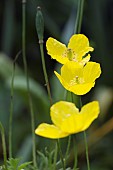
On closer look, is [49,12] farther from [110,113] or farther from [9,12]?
[110,113]

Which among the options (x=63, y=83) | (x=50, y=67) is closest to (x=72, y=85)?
(x=63, y=83)

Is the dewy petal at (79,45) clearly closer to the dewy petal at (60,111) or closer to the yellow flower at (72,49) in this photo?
the yellow flower at (72,49)

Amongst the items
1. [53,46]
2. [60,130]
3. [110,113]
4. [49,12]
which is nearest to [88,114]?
[60,130]

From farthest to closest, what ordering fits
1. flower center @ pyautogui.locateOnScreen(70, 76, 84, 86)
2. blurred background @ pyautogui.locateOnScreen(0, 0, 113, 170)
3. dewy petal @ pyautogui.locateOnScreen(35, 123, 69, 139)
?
blurred background @ pyautogui.locateOnScreen(0, 0, 113, 170)
flower center @ pyautogui.locateOnScreen(70, 76, 84, 86)
dewy petal @ pyautogui.locateOnScreen(35, 123, 69, 139)

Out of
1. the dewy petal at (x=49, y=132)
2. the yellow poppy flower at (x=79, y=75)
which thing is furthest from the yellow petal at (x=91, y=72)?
the dewy petal at (x=49, y=132)

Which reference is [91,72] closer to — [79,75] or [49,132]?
[79,75]

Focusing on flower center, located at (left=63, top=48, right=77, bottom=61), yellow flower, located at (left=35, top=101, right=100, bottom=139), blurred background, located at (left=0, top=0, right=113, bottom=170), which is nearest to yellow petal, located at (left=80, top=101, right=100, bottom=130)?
yellow flower, located at (left=35, top=101, right=100, bottom=139)

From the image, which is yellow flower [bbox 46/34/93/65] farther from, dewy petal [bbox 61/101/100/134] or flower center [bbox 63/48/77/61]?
dewy petal [bbox 61/101/100/134]
